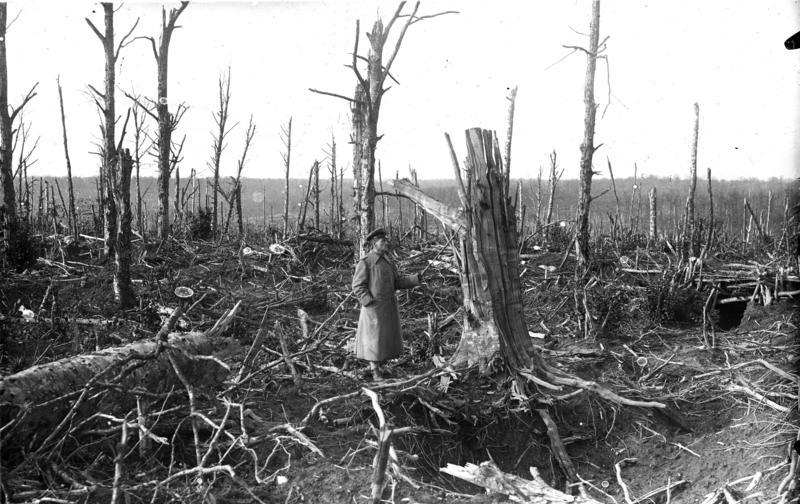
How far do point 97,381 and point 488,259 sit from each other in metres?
3.55

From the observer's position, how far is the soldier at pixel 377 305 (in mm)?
6051

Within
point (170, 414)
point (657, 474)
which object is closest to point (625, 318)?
point (657, 474)

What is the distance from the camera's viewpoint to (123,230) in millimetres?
8508

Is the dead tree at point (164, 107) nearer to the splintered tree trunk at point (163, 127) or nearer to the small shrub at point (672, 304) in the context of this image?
the splintered tree trunk at point (163, 127)

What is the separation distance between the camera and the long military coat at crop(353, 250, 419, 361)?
6.05m

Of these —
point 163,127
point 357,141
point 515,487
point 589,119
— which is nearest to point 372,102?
point 357,141

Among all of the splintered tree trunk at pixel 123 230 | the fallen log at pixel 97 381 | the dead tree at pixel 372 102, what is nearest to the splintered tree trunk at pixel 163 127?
the splintered tree trunk at pixel 123 230

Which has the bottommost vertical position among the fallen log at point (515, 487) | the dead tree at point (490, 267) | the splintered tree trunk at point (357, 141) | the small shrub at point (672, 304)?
the fallen log at point (515, 487)

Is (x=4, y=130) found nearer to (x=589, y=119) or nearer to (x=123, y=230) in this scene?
(x=123, y=230)

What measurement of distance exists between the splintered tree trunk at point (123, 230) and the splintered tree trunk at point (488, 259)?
4.93 metres

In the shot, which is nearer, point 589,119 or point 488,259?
point 488,259

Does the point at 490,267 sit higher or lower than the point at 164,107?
lower

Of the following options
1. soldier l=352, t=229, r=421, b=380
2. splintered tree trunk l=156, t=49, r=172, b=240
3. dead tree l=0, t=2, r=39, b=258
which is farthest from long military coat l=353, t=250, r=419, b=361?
splintered tree trunk l=156, t=49, r=172, b=240

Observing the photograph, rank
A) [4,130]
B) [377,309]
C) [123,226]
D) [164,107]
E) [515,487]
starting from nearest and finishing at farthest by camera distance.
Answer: [515,487], [377,309], [123,226], [4,130], [164,107]
